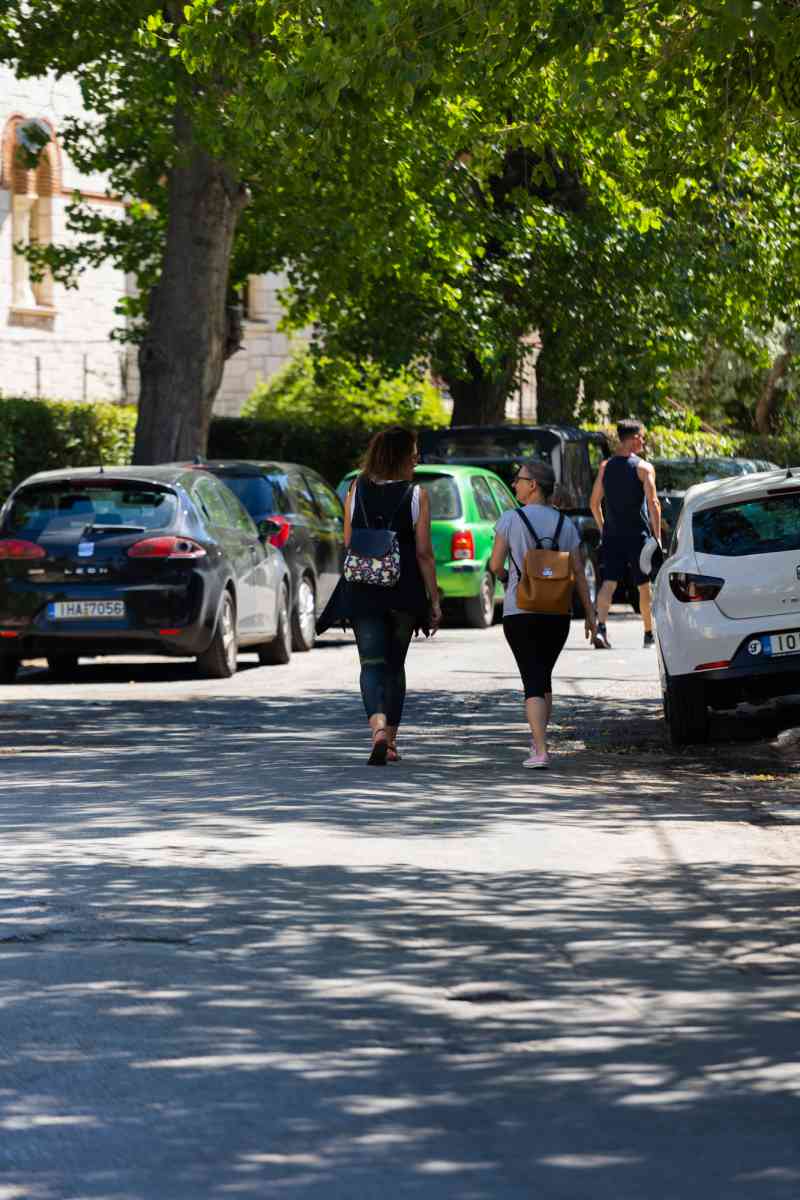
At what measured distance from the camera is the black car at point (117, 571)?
1714 centimetres

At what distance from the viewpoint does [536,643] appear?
39.7ft

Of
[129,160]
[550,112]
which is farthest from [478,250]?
[550,112]

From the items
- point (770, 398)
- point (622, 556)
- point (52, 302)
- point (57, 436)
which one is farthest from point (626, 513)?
point (770, 398)

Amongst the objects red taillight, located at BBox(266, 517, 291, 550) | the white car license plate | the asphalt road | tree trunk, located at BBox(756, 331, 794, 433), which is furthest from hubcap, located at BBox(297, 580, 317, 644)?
tree trunk, located at BBox(756, 331, 794, 433)

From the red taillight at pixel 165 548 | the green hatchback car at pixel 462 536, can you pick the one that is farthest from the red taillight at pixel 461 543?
the red taillight at pixel 165 548

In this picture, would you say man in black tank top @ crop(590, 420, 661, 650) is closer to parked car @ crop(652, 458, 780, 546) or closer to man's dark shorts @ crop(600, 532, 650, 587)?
man's dark shorts @ crop(600, 532, 650, 587)

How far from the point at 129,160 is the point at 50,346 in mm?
8729

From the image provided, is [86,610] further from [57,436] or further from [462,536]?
[57,436]

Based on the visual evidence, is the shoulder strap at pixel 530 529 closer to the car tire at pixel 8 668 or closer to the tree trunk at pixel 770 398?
the car tire at pixel 8 668

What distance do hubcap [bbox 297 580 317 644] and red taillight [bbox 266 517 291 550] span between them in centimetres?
59

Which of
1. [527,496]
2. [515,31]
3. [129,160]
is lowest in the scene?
[527,496]

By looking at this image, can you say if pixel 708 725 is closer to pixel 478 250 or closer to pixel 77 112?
pixel 478 250

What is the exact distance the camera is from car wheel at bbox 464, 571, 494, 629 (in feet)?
80.2

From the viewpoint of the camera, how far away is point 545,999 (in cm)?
648
